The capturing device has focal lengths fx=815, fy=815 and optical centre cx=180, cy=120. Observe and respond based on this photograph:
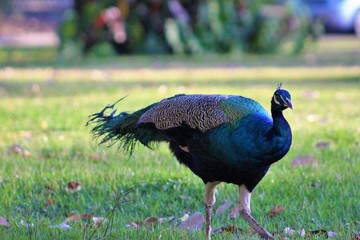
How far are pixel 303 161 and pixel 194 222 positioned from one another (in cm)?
164

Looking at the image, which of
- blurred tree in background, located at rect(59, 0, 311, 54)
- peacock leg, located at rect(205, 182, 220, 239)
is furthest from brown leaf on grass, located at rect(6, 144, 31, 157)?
blurred tree in background, located at rect(59, 0, 311, 54)

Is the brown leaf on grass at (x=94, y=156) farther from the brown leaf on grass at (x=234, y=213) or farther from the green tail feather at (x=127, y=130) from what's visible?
the brown leaf on grass at (x=234, y=213)

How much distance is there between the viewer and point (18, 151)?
670 centimetres

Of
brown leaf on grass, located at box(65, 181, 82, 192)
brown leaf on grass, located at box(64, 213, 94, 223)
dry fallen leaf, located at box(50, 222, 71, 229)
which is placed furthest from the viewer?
brown leaf on grass, located at box(65, 181, 82, 192)

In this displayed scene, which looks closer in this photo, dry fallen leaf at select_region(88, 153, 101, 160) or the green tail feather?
the green tail feather

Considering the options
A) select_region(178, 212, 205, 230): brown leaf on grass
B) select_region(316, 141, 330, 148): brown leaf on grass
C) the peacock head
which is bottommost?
select_region(178, 212, 205, 230): brown leaf on grass

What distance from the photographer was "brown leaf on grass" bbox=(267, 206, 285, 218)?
5.06 meters

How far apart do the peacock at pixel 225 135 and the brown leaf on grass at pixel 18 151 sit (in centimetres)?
209

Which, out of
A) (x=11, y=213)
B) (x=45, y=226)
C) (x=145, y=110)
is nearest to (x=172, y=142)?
(x=145, y=110)

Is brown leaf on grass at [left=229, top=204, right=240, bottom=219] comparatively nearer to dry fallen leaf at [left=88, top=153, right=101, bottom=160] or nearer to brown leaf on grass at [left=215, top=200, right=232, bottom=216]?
brown leaf on grass at [left=215, top=200, right=232, bottom=216]

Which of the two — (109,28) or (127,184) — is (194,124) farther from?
(109,28)

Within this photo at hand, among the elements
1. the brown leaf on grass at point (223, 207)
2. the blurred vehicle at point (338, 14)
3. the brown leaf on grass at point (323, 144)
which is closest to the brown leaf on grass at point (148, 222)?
the brown leaf on grass at point (223, 207)

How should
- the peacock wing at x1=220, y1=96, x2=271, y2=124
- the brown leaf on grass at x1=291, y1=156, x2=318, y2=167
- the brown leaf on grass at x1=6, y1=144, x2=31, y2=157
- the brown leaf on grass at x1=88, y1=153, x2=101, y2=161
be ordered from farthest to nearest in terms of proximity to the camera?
the brown leaf on grass at x1=6, y1=144, x2=31, y2=157 → the brown leaf on grass at x1=88, y1=153, x2=101, y2=161 → the brown leaf on grass at x1=291, y1=156, x2=318, y2=167 → the peacock wing at x1=220, y1=96, x2=271, y2=124

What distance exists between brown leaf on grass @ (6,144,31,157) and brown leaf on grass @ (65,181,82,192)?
1066 mm
